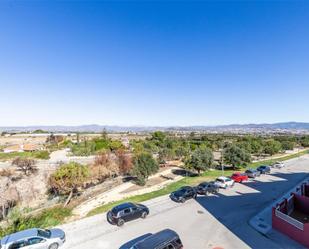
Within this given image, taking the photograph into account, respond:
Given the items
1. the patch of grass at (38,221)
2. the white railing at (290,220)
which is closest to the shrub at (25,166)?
the patch of grass at (38,221)

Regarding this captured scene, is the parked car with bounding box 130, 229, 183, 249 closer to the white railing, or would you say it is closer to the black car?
the black car

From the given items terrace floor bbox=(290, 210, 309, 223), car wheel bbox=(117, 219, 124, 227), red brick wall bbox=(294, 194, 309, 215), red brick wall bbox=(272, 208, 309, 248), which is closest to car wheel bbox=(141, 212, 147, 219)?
car wheel bbox=(117, 219, 124, 227)

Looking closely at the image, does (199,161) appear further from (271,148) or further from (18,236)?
(271,148)

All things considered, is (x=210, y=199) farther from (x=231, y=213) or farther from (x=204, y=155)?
(x=204, y=155)

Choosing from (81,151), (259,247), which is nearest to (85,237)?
(259,247)

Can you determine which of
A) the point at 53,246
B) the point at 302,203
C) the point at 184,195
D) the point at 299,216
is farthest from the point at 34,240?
the point at 302,203

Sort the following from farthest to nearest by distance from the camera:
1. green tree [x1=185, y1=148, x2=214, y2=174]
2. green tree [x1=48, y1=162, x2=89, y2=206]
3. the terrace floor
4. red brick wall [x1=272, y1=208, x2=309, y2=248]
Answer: green tree [x1=185, y1=148, x2=214, y2=174] < green tree [x1=48, y1=162, x2=89, y2=206] < the terrace floor < red brick wall [x1=272, y1=208, x2=309, y2=248]
